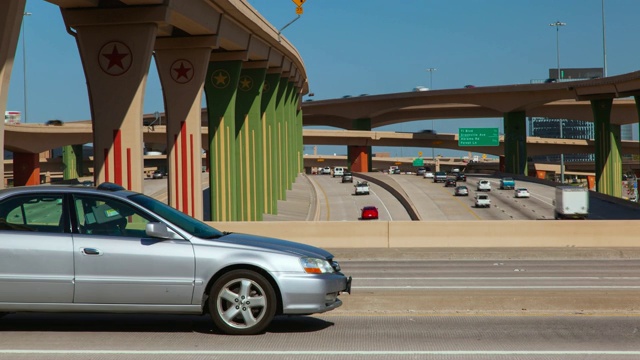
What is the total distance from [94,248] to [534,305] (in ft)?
17.4

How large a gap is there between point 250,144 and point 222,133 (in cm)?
772

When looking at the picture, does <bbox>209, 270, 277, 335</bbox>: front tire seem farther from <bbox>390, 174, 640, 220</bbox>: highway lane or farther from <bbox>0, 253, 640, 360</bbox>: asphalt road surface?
<bbox>390, 174, 640, 220</bbox>: highway lane

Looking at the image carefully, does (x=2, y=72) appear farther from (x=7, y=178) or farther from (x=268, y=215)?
(x=7, y=178)

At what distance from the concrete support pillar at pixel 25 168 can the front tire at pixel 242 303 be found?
93.9 metres

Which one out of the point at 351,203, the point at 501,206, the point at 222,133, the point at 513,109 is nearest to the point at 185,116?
the point at 222,133

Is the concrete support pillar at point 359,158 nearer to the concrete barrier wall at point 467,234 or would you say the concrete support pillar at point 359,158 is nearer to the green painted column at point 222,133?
the green painted column at point 222,133

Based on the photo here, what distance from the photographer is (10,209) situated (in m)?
9.27

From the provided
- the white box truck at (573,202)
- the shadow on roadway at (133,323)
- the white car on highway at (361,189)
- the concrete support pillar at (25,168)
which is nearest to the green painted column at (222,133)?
the white box truck at (573,202)

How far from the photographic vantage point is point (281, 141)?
69.2 meters

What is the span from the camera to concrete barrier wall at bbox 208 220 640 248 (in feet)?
82.4

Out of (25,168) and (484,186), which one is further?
(25,168)

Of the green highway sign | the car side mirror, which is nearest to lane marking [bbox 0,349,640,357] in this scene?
the car side mirror

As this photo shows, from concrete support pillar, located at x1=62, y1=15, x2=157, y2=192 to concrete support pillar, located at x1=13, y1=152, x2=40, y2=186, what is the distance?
2978 inches

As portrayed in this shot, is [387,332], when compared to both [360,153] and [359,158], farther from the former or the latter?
[359,158]
